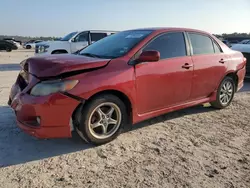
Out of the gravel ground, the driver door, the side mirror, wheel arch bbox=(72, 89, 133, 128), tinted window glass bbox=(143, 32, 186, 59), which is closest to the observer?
the gravel ground

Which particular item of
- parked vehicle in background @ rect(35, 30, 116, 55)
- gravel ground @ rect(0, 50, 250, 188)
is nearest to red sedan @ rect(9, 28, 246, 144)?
gravel ground @ rect(0, 50, 250, 188)

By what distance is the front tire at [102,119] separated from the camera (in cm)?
364

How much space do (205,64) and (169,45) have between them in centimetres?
91

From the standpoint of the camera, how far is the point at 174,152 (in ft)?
12.1

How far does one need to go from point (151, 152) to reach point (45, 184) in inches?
56.6

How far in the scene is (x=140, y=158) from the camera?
3.50m

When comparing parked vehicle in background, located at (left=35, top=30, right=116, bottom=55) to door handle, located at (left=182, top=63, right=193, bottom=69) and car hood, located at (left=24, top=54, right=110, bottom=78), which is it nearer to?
door handle, located at (left=182, top=63, right=193, bottom=69)

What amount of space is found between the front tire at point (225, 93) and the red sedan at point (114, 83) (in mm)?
334

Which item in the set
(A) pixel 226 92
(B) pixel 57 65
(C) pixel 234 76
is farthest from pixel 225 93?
(B) pixel 57 65

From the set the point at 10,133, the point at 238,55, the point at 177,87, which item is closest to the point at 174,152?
the point at 177,87

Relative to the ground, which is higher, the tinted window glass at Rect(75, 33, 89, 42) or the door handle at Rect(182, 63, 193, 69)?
the tinted window glass at Rect(75, 33, 89, 42)

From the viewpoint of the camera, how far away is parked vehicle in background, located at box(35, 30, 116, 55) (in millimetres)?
13445

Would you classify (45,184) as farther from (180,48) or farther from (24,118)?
(180,48)

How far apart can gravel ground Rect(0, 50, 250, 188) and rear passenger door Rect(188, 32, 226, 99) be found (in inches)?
27.0
